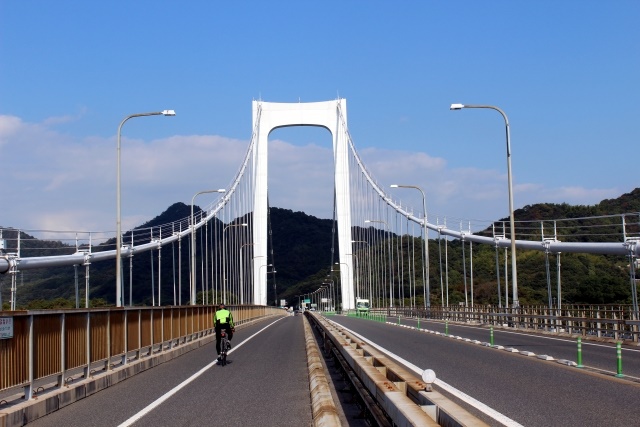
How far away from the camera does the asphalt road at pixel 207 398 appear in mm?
11406

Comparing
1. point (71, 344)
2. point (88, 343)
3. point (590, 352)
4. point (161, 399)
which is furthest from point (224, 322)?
point (590, 352)

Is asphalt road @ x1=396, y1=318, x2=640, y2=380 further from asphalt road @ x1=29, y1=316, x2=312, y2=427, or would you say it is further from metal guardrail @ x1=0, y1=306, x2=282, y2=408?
metal guardrail @ x1=0, y1=306, x2=282, y2=408

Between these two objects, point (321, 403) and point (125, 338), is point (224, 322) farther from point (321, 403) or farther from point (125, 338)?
point (321, 403)

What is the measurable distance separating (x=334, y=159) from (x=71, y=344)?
82131mm

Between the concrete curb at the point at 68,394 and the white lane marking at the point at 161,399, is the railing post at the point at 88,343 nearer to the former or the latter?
the concrete curb at the point at 68,394

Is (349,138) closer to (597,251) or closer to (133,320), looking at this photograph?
(597,251)

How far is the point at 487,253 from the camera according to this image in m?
84.4

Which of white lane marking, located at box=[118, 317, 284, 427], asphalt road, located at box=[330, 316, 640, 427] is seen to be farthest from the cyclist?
asphalt road, located at box=[330, 316, 640, 427]

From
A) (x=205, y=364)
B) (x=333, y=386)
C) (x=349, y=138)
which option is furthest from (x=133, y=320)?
(x=349, y=138)

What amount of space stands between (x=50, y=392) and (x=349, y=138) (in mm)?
82036

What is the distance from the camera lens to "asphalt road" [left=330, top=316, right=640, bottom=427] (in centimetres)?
1077

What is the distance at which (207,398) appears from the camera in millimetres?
13828

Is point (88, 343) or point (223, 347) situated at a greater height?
point (88, 343)

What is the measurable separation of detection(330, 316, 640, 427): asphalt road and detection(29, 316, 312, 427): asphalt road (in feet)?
8.90
